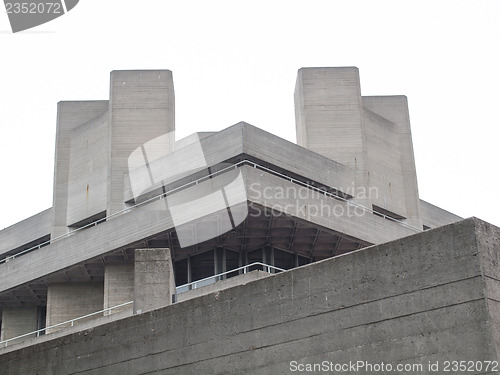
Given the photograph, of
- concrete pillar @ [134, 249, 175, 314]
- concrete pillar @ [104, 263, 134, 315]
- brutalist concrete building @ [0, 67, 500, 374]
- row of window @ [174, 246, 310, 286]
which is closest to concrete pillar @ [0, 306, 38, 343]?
brutalist concrete building @ [0, 67, 500, 374]

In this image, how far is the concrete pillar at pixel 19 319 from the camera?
39.1 metres

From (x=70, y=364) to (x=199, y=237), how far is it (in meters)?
17.4

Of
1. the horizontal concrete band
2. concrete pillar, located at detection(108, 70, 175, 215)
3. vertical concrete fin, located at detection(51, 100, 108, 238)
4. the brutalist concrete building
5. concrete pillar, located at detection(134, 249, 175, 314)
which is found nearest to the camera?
the brutalist concrete building

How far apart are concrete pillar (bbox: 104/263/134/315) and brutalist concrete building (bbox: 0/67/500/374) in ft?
0.20

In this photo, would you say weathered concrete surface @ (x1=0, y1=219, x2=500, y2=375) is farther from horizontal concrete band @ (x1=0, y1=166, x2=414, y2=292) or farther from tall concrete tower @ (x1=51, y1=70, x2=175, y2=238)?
tall concrete tower @ (x1=51, y1=70, x2=175, y2=238)

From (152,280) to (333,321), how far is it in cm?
460

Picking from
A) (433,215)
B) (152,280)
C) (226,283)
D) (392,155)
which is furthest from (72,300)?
(152,280)

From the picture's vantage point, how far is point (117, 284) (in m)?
33.6

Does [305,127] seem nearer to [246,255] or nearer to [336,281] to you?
[246,255]

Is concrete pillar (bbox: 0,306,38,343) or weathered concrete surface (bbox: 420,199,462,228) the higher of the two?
weathered concrete surface (bbox: 420,199,462,228)

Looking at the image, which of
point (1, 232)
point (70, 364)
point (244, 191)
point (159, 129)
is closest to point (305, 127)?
point (159, 129)

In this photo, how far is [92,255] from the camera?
32812 millimetres

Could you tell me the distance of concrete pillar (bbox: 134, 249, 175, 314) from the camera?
14758mm

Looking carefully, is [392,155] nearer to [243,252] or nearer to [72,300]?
[243,252]
